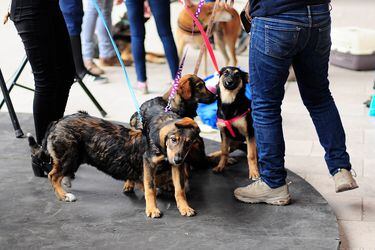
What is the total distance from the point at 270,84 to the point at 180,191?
0.75m

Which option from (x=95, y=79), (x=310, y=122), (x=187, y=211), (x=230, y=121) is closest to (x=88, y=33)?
(x=95, y=79)

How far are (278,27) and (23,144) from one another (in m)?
2.23

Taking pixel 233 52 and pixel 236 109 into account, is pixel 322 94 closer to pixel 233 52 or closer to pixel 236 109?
pixel 236 109

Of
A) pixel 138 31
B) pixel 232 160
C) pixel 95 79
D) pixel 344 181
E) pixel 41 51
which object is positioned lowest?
pixel 95 79

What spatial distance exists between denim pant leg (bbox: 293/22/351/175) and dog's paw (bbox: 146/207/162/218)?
3.16 ft

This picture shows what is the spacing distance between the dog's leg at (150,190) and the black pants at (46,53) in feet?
2.53

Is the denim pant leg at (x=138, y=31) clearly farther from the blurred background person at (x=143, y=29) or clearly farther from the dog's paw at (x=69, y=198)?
the dog's paw at (x=69, y=198)

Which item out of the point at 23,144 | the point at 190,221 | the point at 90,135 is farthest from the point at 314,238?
the point at 23,144

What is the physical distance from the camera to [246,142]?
4.12 meters

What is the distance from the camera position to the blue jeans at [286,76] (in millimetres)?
3072

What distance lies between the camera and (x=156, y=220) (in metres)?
3.33

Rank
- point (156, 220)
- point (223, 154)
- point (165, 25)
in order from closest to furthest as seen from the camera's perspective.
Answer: point (156, 220)
point (223, 154)
point (165, 25)

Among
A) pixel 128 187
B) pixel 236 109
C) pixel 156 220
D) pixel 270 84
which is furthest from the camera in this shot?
pixel 236 109

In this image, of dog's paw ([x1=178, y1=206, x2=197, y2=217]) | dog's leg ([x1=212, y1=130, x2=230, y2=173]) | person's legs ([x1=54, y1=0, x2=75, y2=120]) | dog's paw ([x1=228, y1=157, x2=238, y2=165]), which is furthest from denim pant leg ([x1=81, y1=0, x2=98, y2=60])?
dog's paw ([x1=178, y1=206, x2=197, y2=217])
